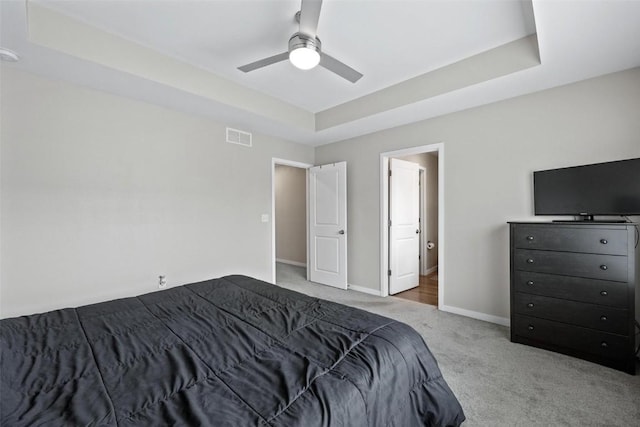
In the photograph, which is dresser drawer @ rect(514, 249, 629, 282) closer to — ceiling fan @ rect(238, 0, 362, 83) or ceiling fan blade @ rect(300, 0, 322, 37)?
ceiling fan @ rect(238, 0, 362, 83)

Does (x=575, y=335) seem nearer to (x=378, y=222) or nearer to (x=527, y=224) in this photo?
(x=527, y=224)

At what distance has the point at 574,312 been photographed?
7.69 feet

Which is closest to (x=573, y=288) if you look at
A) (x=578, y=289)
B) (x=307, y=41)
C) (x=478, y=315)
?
(x=578, y=289)

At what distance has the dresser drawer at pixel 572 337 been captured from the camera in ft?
7.09

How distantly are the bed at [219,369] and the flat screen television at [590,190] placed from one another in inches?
87.7

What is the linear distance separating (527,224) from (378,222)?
1.95 meters

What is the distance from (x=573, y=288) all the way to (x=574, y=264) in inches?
8.0

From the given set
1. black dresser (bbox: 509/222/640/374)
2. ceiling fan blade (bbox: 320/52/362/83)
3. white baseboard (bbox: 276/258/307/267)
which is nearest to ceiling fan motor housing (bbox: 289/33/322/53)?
ceiling fan blade (bbox: 320/52/362/83)

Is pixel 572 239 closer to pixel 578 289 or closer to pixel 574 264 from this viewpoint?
pixel 574 264

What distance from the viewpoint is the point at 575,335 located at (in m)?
2.34

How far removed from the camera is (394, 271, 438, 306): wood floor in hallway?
3.97 meters

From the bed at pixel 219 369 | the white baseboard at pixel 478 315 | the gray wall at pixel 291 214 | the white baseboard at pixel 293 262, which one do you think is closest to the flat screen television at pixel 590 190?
the white baseboard at pixel 478 315

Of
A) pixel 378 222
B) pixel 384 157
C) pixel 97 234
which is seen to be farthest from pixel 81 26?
pixel 378 222

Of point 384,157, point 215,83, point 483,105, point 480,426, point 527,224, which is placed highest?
point 215,83
